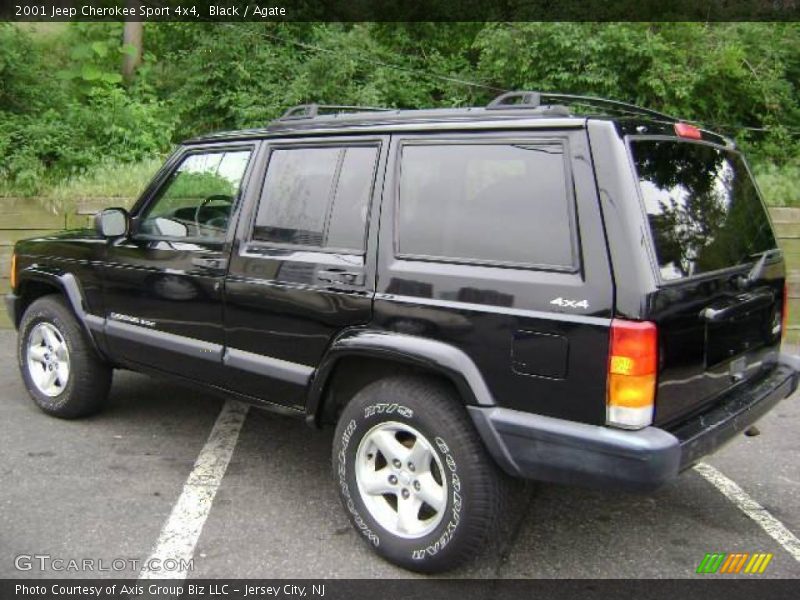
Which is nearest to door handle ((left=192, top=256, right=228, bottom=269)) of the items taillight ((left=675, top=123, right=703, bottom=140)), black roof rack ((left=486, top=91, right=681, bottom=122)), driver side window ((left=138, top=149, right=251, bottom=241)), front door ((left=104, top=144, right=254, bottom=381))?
front door ((left=104, top=144, right=254, bottom=381))

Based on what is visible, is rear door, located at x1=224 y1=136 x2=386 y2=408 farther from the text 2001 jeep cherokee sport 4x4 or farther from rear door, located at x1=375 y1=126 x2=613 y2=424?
rear door, located at x1=375 y1=126 x2=613 y2=424

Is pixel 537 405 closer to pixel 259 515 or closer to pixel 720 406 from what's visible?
pixel 720 406

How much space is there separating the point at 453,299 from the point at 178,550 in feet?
5.19

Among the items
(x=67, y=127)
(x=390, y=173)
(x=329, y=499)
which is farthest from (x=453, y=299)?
(x=67, y=127)

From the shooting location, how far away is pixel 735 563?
3215mm

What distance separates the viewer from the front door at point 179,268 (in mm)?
3803

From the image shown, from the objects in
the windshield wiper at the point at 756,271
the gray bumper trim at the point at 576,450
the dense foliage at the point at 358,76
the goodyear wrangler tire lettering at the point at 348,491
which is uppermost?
the dense foliage at the point at 358,76

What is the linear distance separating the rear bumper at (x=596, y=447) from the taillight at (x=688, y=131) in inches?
42.7

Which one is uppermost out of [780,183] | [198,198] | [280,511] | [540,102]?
[540,102]

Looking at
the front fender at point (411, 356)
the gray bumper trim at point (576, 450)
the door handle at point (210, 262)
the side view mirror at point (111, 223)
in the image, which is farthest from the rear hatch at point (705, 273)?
the side view mirror at point (111, 223)

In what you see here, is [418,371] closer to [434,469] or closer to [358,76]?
[434,469]

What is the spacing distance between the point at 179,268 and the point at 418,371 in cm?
153

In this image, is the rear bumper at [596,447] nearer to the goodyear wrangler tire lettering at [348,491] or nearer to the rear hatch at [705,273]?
the rear hatch at [705,273]

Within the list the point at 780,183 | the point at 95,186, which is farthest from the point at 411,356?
the point at 780,183
